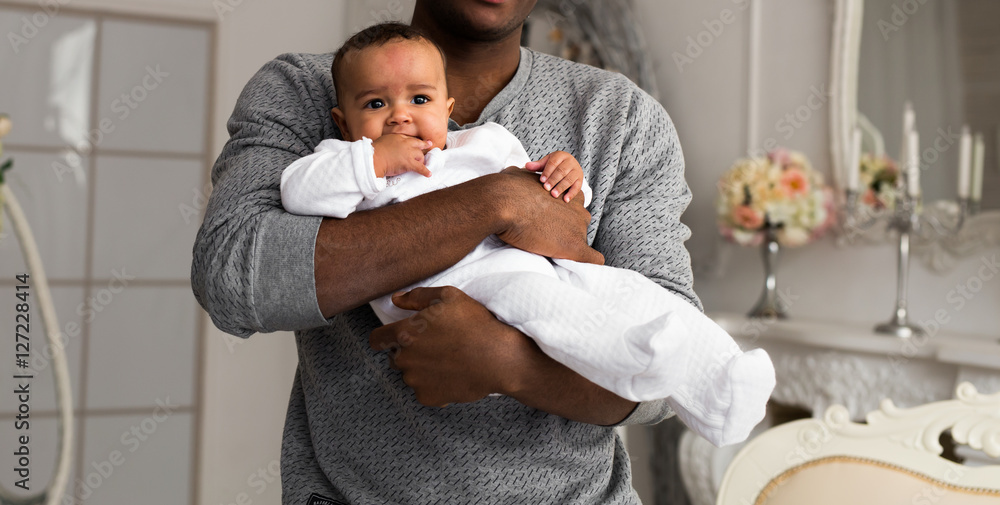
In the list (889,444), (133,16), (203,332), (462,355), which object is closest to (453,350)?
(462,355)

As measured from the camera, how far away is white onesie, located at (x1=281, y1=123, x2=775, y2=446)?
82 cm

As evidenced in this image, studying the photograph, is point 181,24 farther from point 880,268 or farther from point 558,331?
point 558,331

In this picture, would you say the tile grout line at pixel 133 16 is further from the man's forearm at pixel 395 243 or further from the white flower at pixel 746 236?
the man's forearm at pixel 395 243

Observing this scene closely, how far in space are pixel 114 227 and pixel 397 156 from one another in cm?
301

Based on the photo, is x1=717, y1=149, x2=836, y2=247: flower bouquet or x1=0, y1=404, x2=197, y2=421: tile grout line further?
x1=0, y1=404, x2=197, y2=421: tile grout line

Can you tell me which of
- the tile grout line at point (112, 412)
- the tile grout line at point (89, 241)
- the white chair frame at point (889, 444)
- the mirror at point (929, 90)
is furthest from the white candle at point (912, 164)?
the tile grout line at point (89, 241)

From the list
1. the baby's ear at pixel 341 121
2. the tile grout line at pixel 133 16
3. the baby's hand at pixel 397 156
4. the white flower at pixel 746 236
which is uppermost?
the tile grout line at pixel 133 16

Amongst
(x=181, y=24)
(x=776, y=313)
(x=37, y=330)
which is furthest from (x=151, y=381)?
(x=776, y=313)

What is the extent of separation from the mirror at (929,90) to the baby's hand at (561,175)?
1674 millimetres

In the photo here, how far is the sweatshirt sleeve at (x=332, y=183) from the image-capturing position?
2.96 feet

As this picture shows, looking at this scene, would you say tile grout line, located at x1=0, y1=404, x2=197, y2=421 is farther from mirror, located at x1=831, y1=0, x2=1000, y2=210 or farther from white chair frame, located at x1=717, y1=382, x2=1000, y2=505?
mirror, located at x1=831, y1=0, x2=1000, y2=210

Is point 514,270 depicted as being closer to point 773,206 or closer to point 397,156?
point 397,156

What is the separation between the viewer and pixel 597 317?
853mm

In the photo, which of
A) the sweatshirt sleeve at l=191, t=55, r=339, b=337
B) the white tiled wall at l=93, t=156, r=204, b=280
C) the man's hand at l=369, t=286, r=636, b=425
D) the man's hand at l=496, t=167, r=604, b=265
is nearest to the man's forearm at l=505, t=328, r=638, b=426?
the man's hand at l=369, t=286, r=636, b=425
